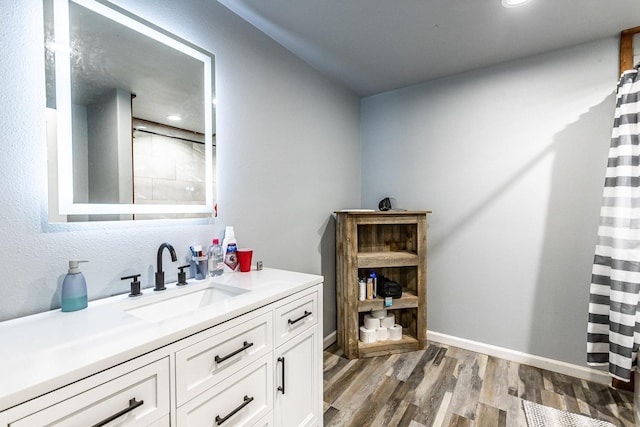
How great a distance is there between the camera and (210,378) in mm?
939

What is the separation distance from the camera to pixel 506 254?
233 centimetres

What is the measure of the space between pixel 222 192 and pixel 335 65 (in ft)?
4.72

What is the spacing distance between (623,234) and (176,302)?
2461 mm

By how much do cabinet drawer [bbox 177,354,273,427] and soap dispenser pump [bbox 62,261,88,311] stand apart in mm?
547

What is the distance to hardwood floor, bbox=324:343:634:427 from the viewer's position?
1.69 metres

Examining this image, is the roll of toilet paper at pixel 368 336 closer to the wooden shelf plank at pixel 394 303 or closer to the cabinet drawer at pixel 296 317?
the wooden shelf plank at pixel 394 303

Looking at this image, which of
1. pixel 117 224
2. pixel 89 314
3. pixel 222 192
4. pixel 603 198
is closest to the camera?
pixel 89 314

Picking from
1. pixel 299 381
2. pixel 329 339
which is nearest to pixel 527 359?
pixel 329 339

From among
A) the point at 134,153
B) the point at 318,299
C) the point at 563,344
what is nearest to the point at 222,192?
the point at 134,153

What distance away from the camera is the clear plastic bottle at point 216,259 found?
1515 mm

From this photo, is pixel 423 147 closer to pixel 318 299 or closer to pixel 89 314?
pixel 318 299

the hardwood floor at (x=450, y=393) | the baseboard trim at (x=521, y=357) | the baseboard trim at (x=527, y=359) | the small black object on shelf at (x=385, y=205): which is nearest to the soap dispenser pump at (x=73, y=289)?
the hardwood floor at (x=450, y=393)

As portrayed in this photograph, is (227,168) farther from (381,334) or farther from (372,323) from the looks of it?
(381,334)

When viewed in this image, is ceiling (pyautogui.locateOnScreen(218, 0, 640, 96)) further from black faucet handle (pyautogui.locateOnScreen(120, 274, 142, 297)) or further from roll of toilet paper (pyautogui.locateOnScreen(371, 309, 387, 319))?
roll of toilet paper (pyautogui.locateOnScreen(371, 309, 387, 319))
